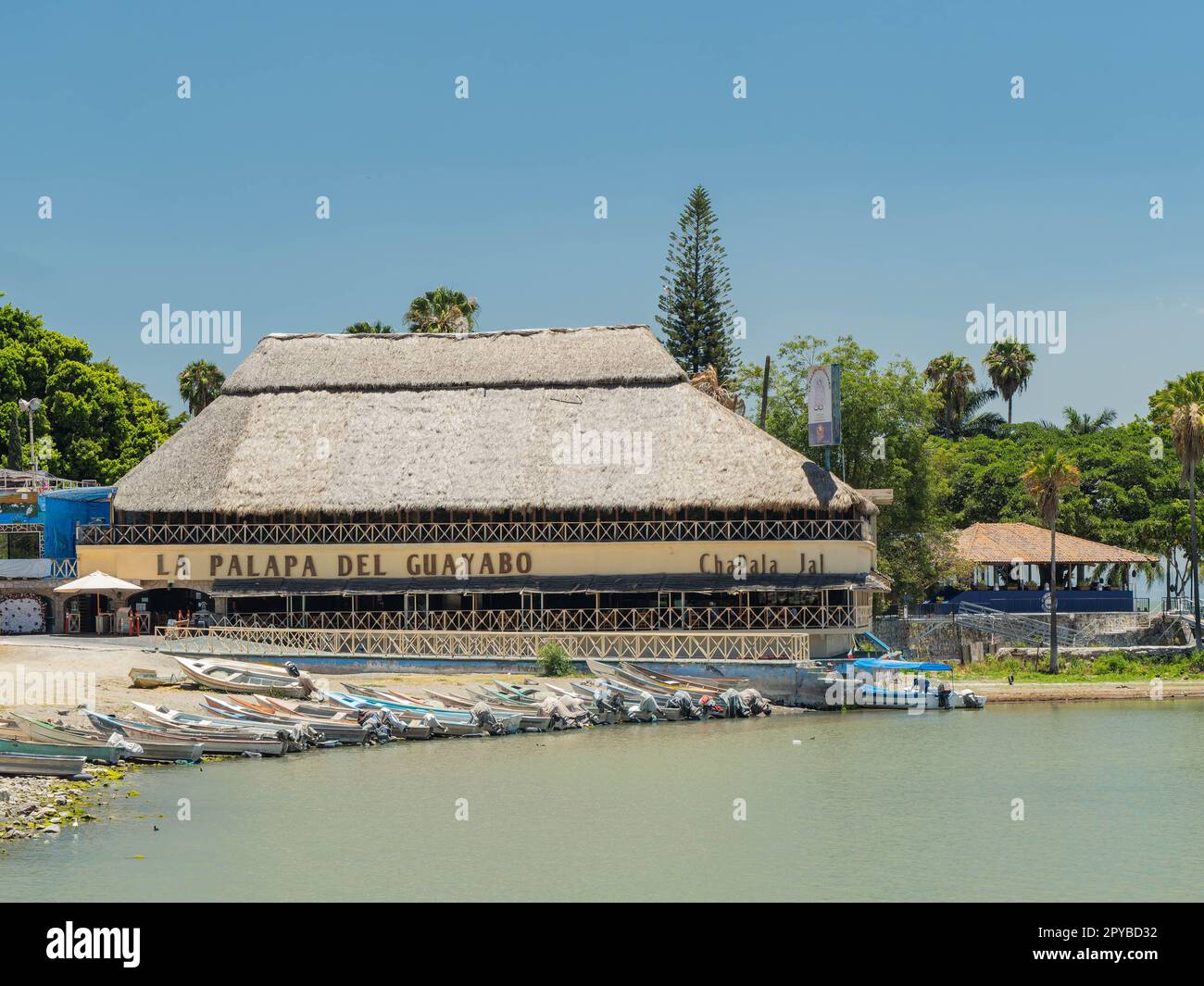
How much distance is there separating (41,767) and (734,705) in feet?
70.6

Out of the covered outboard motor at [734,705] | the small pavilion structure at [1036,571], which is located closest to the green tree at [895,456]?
the small pavilion structure at [1036,571]

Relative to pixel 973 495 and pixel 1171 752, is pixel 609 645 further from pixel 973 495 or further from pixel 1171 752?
pixel 973 495

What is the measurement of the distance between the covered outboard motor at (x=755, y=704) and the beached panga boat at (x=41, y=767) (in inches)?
838

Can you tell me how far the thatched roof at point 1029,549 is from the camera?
210 ft

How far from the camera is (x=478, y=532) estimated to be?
2178 inches

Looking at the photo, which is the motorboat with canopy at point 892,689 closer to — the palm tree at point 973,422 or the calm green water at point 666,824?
the calm green water at point 666,824

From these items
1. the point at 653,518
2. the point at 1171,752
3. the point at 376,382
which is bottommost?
the point at 1171,752

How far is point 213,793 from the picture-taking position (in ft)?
108

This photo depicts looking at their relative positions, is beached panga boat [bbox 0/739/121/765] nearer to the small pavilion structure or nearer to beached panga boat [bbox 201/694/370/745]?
beached panga boat [bbox 201/694/370/745]

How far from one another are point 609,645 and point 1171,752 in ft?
Answer: 62.4

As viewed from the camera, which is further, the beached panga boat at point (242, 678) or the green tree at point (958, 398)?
the green tree at point (958, 398)

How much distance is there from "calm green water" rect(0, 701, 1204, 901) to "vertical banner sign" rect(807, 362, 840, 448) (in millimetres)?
15891

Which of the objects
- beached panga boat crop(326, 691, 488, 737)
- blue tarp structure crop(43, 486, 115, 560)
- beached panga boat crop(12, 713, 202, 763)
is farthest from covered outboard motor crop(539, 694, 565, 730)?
blue tarp structure crop(43, 486, 115, 560)
